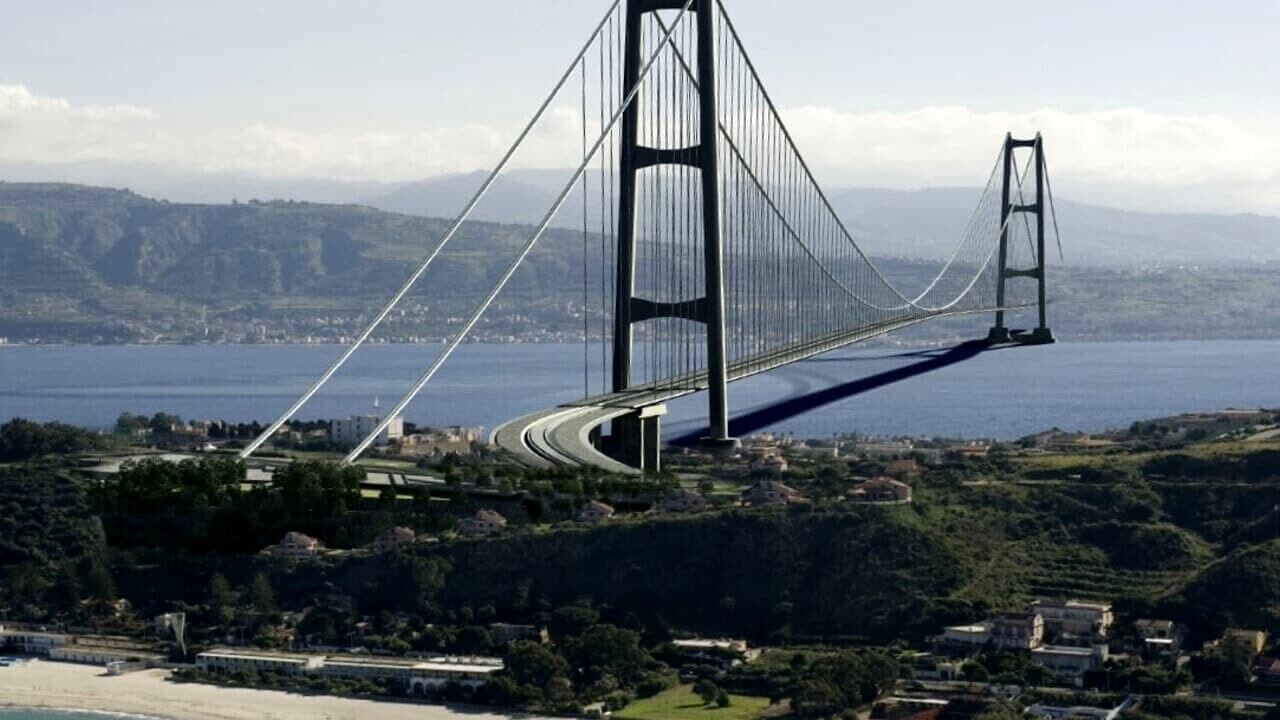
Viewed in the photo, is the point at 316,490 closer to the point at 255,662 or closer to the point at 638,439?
the point at 255,662

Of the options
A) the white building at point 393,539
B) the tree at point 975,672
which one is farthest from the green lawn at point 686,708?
the white building at point 393,539

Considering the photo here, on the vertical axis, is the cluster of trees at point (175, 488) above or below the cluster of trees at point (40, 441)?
above

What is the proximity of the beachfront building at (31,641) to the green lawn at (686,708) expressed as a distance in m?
8.60

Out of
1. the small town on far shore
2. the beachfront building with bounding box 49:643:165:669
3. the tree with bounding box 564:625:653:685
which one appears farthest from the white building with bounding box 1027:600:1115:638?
the beachfront building with bounding box 49:643:165:669

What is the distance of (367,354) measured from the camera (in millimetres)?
126562

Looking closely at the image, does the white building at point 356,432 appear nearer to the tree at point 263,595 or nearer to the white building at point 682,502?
the white building at point 682,502

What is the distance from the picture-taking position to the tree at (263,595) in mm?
31047

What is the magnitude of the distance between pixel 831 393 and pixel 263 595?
29.3 metres

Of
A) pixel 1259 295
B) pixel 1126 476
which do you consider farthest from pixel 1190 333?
pixel 1126 476

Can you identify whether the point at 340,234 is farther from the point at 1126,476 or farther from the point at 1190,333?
the point at 1126,476

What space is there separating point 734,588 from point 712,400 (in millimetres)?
7386

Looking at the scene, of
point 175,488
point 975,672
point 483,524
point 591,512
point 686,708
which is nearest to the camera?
point 686,708

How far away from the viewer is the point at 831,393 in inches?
2317

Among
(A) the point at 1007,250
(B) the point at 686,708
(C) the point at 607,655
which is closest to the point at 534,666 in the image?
(C) the point at 607,655
